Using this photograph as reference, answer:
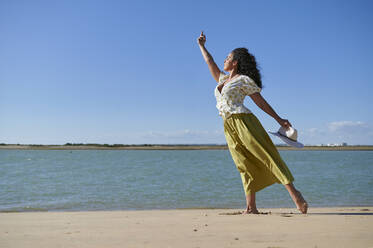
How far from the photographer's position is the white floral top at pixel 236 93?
414 centimetres

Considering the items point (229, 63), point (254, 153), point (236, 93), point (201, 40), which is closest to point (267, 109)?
point (236, 93)

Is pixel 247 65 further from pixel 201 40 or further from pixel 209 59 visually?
pixel 201 40

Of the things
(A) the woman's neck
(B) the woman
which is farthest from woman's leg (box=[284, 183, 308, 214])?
(A) the woman's neck

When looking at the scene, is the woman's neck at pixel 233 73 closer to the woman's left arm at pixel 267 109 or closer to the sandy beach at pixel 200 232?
the woman's left arm at pixel 267 109

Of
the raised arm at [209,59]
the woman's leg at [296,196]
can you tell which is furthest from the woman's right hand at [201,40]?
the woman's leg at [296,196]

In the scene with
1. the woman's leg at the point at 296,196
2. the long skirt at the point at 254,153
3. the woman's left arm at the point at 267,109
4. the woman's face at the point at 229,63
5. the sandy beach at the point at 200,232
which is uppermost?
the woman's face at the point at 229,63

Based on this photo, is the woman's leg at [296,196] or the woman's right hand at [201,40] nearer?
the woman's leg at [296,196]

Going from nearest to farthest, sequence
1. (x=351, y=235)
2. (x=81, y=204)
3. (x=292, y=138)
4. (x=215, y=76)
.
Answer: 1. (x=351, y=235)
2. (x=292, y=138)
3. (x=215, y=76)
4. (x=81, y=204)

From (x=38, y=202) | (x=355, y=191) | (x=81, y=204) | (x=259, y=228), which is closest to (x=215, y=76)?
(x=259, y=228)

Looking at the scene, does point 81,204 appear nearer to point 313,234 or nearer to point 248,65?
point 248,65

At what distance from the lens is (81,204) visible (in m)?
8.63

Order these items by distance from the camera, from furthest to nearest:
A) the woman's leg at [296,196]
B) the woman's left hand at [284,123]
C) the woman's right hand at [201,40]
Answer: the woman's right hand at [201,40], the woman's left hand at [284,123], the woman's leg at [296,196]

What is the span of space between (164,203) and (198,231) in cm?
570

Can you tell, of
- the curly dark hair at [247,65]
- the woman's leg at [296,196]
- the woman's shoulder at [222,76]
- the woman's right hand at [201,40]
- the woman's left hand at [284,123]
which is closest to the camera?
the woman's leg at [296,196]
